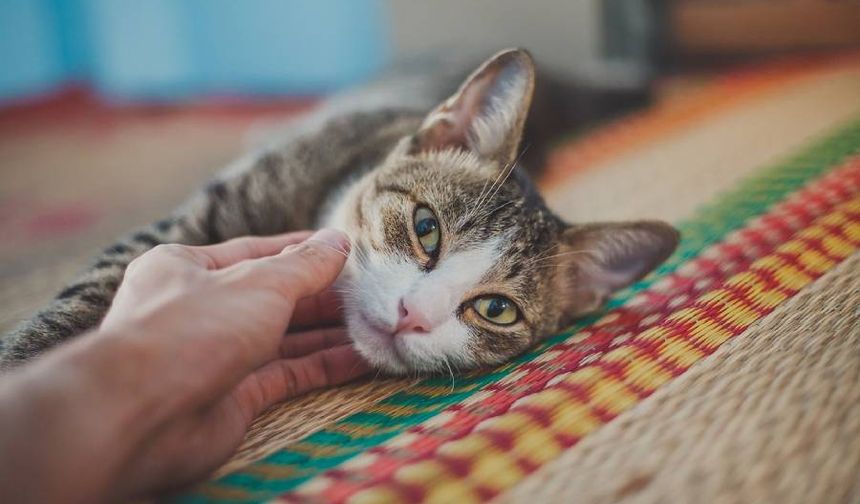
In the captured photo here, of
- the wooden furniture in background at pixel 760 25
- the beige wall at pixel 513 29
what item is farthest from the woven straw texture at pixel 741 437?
the wooden furniture in background at pixel 760 25

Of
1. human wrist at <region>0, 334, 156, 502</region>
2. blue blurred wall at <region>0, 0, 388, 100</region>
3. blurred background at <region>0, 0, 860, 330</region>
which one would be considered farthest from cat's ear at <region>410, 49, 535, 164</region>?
blue blurred wall at <region>0, 0, 388, 100</region>

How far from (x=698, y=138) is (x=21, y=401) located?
2352 millimetres

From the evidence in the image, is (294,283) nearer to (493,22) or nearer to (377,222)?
(377,222)

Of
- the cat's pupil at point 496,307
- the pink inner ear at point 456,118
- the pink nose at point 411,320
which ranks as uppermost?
the pink inner ear at point 456,118

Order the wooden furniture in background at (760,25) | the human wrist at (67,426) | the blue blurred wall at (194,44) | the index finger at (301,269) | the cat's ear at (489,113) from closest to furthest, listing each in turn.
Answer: the human wrist at (67,426), the index finger at (301,269), the cat's ear at (489,113), the wooden furniture in background at (760,25), the blue blurred wall at (194,44)

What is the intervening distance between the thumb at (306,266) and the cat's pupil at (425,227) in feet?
0.76

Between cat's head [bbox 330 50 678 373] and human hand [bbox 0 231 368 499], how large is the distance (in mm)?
200

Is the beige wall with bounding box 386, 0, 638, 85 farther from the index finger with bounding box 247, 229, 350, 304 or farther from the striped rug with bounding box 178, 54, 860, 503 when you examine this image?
the index finger with bounding box 247, 229, 350, 304

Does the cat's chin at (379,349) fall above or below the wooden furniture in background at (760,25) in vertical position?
below

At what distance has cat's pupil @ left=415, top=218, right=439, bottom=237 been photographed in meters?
1.25

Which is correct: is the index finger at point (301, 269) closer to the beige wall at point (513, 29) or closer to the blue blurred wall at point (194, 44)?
the beige wall at point (513, 29)

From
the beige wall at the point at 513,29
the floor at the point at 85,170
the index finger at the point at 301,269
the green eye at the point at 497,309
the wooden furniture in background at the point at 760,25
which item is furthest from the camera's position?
the wooden furniture in background at the point at 760,25

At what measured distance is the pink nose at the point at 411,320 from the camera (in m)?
1.10

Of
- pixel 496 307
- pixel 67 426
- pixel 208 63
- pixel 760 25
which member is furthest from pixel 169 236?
pixel 208 63
